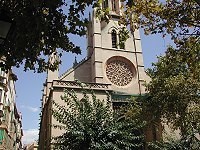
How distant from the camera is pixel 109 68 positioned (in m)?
29.2

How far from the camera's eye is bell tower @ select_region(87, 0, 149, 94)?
28.2 meters

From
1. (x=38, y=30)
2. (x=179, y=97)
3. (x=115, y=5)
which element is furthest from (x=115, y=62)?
(x=38, y=30)

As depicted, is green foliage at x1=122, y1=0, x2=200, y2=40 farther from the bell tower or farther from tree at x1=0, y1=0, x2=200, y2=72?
the bell tower

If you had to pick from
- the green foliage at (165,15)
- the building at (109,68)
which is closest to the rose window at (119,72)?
the building at (109,68)

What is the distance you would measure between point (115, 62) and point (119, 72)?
134 centimetres

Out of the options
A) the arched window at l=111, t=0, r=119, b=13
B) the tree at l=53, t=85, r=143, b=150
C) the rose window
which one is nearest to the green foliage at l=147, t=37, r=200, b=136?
the tree at l=53, t=85, r=143, b=150

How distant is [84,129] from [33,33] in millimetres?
7145

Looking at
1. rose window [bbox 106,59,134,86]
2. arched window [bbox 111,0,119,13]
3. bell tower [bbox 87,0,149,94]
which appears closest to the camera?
bell tower [bbox 87,0,149,94]

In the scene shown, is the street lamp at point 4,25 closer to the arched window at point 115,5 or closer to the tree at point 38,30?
the tree at point 38,30

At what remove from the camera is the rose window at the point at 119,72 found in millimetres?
28594

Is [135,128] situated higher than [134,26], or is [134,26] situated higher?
[134,26]

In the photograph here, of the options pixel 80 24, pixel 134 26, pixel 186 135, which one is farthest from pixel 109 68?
pixel 80 24

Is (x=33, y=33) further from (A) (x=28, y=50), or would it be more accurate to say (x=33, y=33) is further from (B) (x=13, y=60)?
(B) (x=13, y=60)

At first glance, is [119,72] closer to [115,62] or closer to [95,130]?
[115,62]
